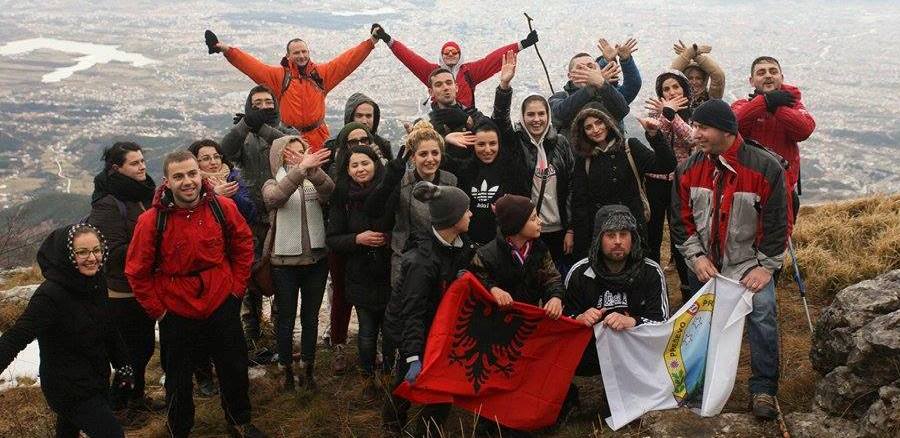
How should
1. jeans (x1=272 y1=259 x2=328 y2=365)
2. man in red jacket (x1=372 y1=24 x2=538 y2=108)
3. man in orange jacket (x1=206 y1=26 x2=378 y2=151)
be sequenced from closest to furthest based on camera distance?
jeans (x1=272 y1=259 x2=328 y2=365), man in red jacket (x1=372 y1=24 x2=538 y2=108), man in orange jacket (x1=206 y1=26 x2=378 y2=151)

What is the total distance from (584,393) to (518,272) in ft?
5.58

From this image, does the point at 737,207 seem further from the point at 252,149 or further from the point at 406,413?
the point at 252,149

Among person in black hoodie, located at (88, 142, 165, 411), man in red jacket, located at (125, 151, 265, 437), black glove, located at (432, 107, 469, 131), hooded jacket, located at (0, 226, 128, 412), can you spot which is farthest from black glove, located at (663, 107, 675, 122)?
hooded jacket, located at (0, 226, 128, 412)

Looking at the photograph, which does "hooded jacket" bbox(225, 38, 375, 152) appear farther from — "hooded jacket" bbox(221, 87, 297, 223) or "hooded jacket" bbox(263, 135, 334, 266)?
"hooded jacket" bbox(263, 135, 334, 266)

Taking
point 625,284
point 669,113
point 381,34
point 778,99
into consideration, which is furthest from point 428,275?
point 381,34

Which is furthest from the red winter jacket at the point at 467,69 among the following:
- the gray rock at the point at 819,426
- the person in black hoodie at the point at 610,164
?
the gray rock at the point at 819,426

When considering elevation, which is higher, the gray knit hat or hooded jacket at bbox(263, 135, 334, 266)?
the gray knit hat

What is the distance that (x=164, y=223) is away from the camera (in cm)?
490

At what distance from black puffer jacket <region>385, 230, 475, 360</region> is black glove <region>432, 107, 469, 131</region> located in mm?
1997

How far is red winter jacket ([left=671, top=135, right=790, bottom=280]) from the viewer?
193 inches

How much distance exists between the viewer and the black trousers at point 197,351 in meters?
5.17

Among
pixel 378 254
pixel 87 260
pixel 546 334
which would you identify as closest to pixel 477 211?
pixel 378 254

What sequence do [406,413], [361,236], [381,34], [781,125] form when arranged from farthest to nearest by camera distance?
[381,34] → [781,125] → [361,236] → [406,413]

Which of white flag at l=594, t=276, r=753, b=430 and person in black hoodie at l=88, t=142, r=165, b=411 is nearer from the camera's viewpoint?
white flag at l=594, t=276, r=753, b=430
